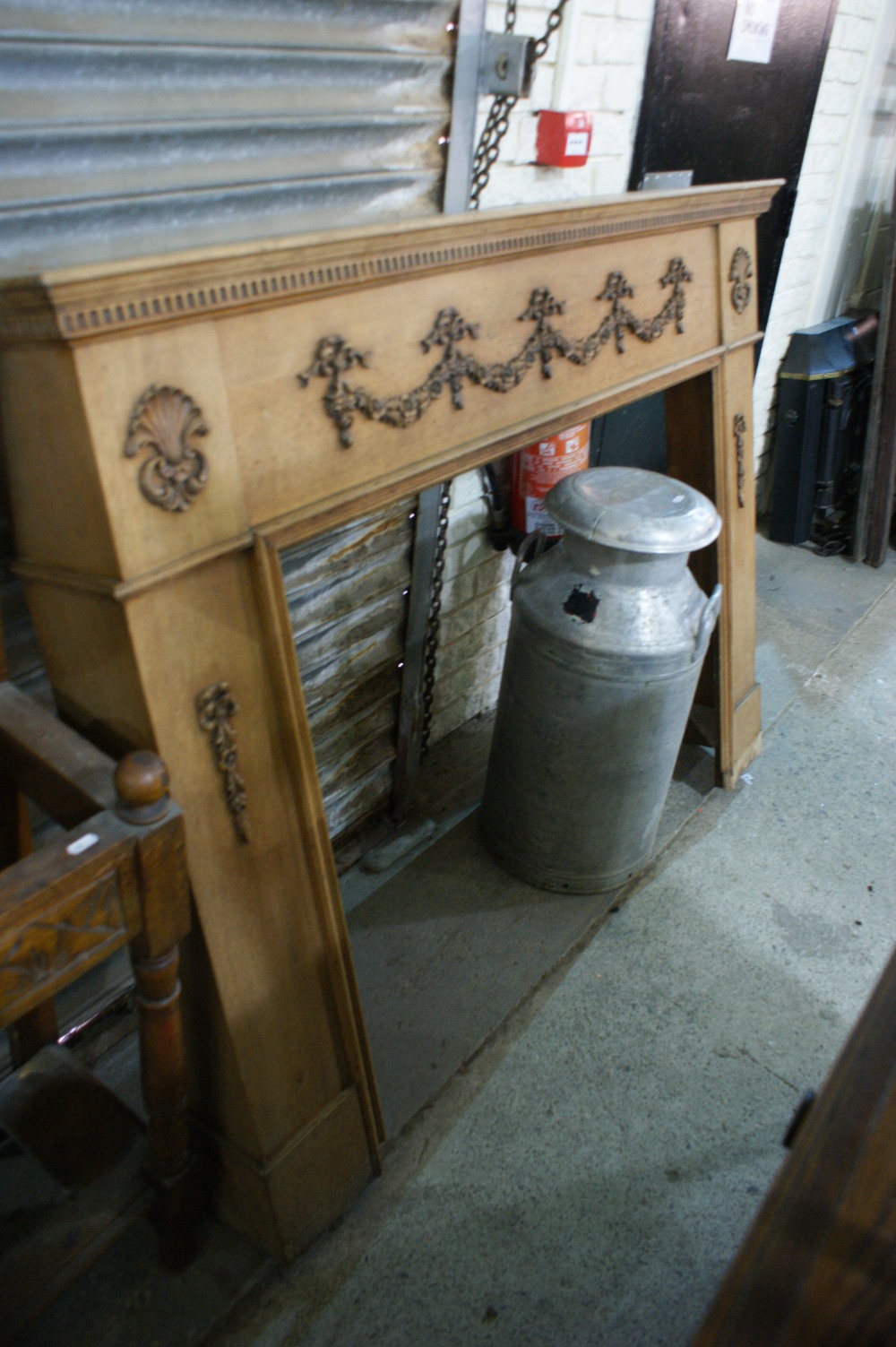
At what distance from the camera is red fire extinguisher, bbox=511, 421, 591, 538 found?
261 centimetres

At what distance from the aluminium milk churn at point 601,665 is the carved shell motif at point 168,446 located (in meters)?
1.12

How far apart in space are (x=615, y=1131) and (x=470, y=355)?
175 centimetres

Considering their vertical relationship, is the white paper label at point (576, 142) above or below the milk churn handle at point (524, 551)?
above

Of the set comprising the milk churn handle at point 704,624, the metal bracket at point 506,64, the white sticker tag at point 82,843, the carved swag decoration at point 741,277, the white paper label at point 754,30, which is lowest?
the milk churn handle at point 704,624

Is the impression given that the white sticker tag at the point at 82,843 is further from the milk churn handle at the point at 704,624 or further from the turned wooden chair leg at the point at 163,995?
the milk churn handle at the point at 704,624

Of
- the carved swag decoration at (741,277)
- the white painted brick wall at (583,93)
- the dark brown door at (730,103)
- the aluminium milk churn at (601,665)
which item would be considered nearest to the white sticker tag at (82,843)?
the aluminium milk churn at (601,665)

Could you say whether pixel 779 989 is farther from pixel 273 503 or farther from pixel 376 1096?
pixel 273 503

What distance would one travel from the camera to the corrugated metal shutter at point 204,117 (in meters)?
1.32

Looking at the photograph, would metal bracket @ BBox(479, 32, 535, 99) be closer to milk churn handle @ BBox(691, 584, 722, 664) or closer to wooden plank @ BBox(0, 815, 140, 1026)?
milk churn handle @ BBox(691, 584, 722, 664)

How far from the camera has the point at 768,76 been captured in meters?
3.36

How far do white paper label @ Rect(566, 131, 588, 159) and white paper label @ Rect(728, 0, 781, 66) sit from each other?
4.17 ft

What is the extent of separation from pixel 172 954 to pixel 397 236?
1.19 m

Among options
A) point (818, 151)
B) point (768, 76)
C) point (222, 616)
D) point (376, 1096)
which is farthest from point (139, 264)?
point (818, 151)

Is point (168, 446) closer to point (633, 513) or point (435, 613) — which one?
point (633, 513)
